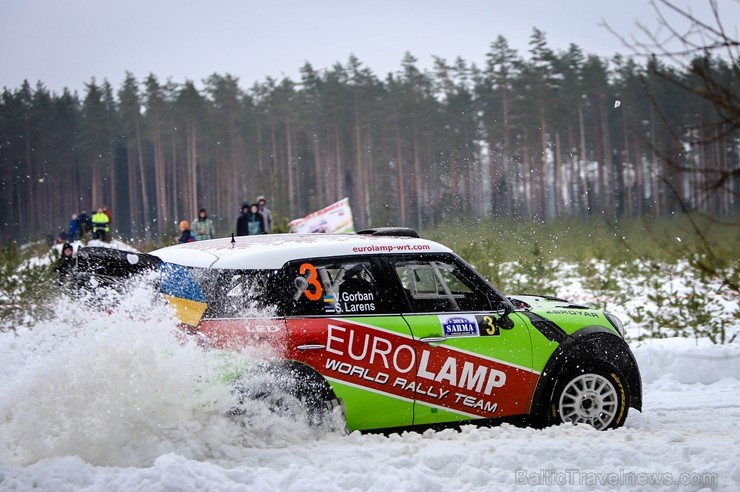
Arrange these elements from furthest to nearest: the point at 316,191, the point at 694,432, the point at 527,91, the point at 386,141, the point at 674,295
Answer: the point at 316,191, the point at 386,141, the point at 527,91, the point at 674,295, the point at 694,432

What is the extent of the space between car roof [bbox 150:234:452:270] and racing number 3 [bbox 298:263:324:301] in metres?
0.08

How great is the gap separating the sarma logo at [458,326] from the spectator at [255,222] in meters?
13.9

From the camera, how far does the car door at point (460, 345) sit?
6828mm

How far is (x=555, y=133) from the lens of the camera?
51.9 meters

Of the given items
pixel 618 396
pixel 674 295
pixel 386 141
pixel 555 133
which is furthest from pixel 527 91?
pixel 618 396

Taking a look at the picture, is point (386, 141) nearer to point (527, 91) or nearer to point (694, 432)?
point (527, 91)

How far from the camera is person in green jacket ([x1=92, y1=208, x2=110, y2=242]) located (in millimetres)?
29344

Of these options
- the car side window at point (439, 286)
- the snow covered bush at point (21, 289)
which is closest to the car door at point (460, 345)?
the car side window at point (439, 286)

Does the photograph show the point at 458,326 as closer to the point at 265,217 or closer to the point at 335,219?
the point at 265,217

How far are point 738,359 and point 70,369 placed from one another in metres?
7.28

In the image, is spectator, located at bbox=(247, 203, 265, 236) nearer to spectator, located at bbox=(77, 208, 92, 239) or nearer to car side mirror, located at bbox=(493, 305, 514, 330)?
spectator, located at bbox=(77, 208, 92, 239)

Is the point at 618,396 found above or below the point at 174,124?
below

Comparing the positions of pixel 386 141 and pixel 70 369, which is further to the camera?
pixel 386 141

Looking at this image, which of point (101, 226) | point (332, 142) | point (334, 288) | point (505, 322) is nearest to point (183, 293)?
point (334, 288)
